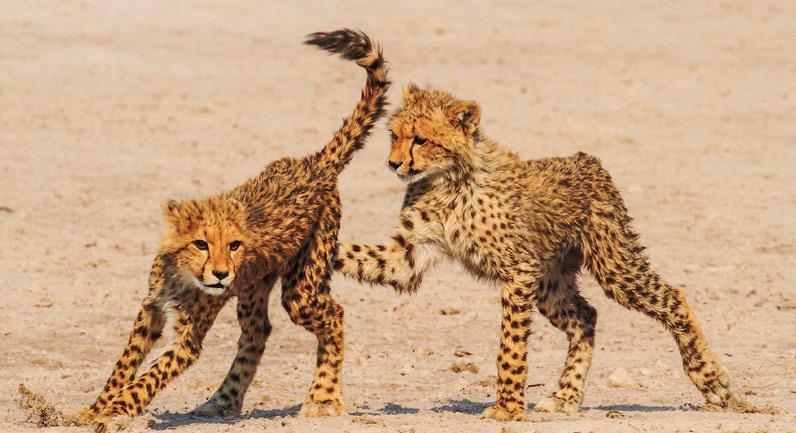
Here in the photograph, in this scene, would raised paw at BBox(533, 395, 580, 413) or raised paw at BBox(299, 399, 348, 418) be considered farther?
raised paw at BBox(533, 395, 580, 413)

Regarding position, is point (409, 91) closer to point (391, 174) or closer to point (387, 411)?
point (387, 411)

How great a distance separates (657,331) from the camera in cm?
981

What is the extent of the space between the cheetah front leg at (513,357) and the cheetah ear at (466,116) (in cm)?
95

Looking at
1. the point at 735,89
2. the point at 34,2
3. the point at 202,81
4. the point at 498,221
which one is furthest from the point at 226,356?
the point at 34,2

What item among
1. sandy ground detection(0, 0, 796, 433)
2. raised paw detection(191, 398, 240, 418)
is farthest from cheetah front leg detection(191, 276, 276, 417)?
sandy ground detection(0, 0, 796, 433)

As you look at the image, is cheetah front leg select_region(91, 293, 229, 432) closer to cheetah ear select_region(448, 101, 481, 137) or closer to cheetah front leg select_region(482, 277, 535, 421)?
cheetah front leg select_region(482, 277, 535, 421)

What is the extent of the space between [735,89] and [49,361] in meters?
11.4

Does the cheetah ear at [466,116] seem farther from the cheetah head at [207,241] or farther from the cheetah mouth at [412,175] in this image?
the cheetah head at [207,241]

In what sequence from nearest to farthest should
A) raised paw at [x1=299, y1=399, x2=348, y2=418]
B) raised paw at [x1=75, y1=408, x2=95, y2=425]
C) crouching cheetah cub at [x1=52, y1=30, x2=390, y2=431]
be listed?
crouching cheetah cub at [x1=52, y1=30, x2=390, y2=431]
raised paw at [x1=75, y1=408, x2=95, y2=425]
raised paw at [x1=299, y1=399, x2=348, y2=418]

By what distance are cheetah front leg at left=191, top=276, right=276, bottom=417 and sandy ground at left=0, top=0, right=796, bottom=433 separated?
15 cm

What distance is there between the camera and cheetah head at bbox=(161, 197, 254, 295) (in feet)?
21.6

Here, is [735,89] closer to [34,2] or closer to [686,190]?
[686,190]

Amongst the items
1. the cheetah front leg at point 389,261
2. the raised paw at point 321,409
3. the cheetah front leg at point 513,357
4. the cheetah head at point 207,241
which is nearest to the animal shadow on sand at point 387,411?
the raised paw at point 321,409

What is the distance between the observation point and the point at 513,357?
23.7 ft
